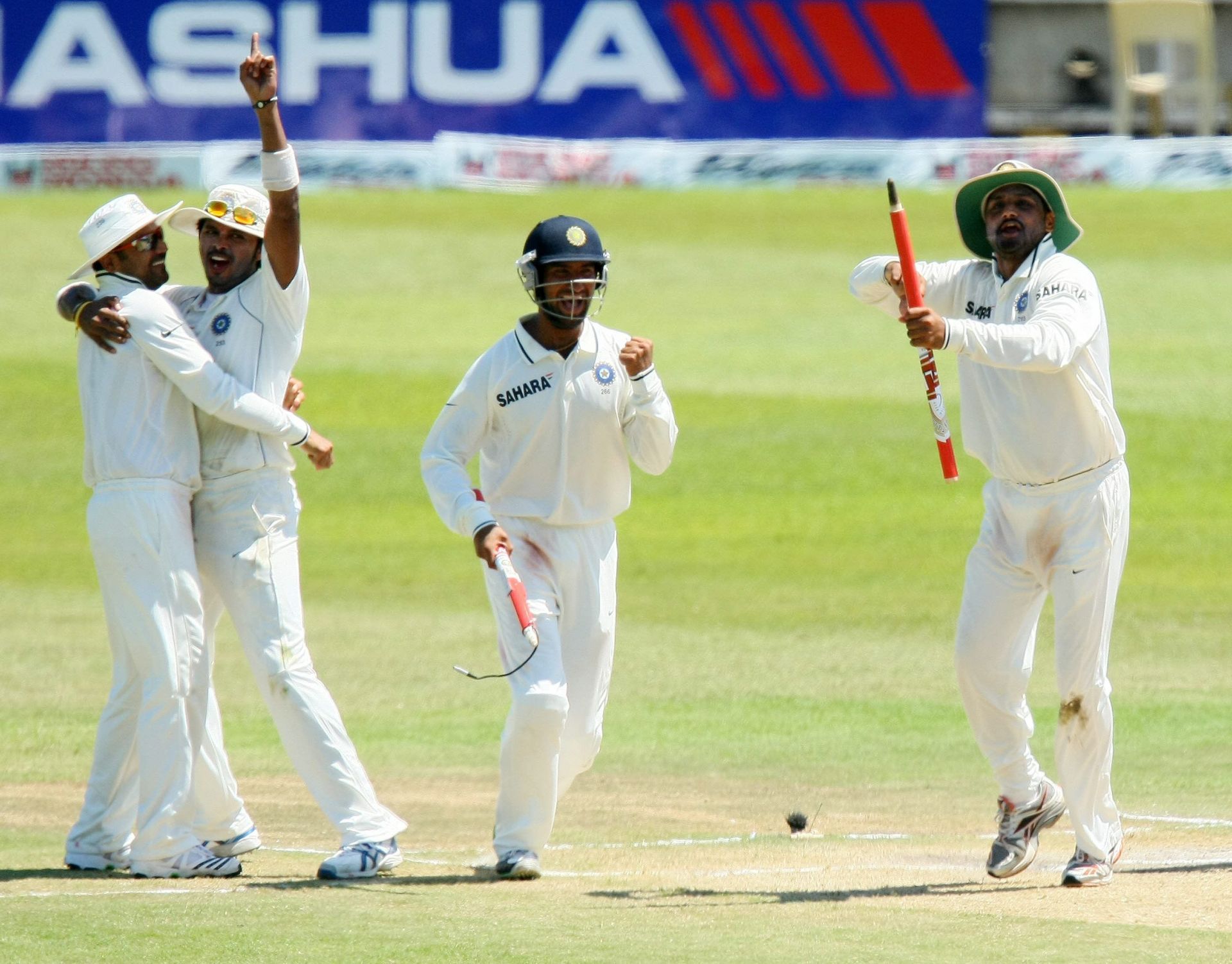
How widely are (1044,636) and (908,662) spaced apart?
139cm

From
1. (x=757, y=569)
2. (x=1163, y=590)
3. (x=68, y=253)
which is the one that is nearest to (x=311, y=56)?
(x=68, y=253)

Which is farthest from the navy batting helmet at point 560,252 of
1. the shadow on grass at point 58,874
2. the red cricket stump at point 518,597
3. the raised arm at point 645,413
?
the shadow on grass at point 58,874

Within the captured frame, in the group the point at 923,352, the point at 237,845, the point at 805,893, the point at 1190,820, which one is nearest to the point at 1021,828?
the point at 805,893

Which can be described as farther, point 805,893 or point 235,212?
point 235,212

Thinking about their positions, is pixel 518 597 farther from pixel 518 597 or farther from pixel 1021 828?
pixel 1021 828

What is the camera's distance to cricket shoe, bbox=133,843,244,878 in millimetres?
6918

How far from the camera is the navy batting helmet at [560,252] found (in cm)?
704

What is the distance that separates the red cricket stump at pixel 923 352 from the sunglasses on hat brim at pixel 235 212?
89.0 inches

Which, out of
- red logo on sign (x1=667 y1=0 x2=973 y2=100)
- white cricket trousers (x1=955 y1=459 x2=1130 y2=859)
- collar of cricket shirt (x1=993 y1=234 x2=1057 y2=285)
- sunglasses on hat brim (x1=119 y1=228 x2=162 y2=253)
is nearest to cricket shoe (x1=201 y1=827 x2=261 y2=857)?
sunglasses on hat brim (x1=119 y1=228 x2=162 y2=253)

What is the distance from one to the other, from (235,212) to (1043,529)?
3055 millimetres

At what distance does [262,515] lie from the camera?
7152 millimetres

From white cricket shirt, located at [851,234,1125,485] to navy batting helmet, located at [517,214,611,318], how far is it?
4.04 feet

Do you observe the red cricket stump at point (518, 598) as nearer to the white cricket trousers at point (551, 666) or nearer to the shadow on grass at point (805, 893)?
the white cricket trousers at point (551, 666)

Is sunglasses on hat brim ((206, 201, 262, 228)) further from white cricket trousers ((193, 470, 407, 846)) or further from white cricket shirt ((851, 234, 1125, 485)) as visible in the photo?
white cricket shirt ((851, 234, 1125, 485))
